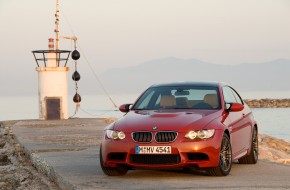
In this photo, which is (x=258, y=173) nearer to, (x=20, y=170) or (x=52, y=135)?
(x=20, y=170)

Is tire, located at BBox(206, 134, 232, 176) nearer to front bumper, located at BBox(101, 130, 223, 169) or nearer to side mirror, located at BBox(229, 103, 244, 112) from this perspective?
front bumper, located at BBox(101, 130, 223, 169)

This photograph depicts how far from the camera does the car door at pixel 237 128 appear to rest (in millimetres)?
12156

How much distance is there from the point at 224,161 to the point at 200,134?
0.75m

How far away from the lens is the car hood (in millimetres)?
11117

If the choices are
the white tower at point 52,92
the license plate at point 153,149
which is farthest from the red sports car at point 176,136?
the white tower at point 52,92

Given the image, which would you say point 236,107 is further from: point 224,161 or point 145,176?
point 145,176

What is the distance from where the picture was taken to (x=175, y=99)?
12438 millimetres

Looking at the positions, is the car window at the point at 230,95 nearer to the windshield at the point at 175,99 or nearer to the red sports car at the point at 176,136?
the red sports car at the point at 176,136

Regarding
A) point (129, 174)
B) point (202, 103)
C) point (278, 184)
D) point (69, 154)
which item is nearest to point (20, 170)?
point (69, 154)

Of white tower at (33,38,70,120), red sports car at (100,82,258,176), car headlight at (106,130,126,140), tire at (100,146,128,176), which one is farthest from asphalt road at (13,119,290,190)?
white tower at (33,38,70,120)

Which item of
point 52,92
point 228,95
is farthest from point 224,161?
point 52,92

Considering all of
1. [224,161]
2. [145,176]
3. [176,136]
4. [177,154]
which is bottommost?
[145,176]

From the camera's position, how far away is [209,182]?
35.4 feet

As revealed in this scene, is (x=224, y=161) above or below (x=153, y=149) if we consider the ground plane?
below
